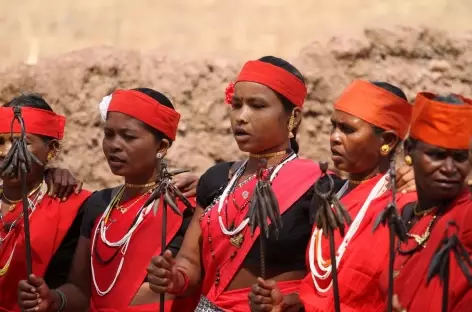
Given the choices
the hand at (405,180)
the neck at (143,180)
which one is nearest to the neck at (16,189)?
the neck at (143,180)

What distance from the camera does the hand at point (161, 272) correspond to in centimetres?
555

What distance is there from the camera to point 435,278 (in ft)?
15.3

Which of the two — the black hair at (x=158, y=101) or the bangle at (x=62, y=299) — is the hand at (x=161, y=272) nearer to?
the bangle at (x=62, y=299)

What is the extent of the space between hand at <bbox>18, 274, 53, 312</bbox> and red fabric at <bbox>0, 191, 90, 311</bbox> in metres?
0.56

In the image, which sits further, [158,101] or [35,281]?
[158,101]

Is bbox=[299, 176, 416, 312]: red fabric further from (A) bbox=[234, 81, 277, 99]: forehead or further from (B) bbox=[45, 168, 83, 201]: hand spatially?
(B) bbox=[45, 168, 83, 201]: hand

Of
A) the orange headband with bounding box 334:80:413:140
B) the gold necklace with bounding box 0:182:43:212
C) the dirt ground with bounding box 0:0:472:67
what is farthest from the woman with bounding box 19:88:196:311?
the dirt ground with bounding box 0:0:472:67

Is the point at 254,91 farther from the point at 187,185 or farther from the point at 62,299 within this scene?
the point at 62,299

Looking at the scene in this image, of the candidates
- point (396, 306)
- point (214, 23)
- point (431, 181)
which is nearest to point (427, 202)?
point (431, 181)

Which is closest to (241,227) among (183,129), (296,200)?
(296,200)

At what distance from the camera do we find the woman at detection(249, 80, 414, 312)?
521cm

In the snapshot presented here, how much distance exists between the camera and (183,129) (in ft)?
29.5

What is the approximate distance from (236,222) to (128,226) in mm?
811

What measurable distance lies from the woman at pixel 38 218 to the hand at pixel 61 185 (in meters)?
0.01
